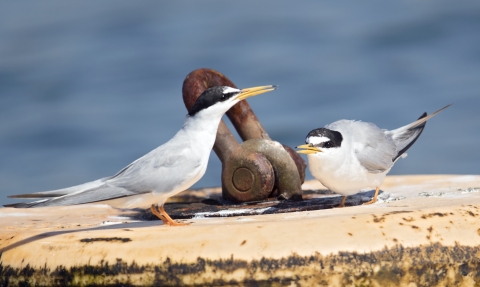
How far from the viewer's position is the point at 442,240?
374cm

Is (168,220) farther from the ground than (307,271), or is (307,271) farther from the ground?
(168,220)

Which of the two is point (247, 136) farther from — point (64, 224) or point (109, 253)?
point (109, 253)

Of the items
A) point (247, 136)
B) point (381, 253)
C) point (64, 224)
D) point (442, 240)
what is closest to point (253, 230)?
point (381, 253)

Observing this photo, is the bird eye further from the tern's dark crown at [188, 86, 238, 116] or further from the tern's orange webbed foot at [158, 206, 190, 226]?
the tern's orange webbed foot at [158, 206, 190, 226]

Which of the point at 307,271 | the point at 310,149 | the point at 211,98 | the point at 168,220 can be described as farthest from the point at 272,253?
the point at 310,149

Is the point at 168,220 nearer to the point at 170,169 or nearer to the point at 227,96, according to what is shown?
the point at 170,169

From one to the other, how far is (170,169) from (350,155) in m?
1.76

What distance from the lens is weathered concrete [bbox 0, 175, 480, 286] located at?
3607 millimetres

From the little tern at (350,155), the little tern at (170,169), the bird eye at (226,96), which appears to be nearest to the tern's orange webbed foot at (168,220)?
the little tern at (170,169)

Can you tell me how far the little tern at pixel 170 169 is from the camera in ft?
15.4

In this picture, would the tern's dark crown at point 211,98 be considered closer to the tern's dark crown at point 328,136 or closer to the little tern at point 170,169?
the little tern at point 170,169

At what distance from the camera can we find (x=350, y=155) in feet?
19.4

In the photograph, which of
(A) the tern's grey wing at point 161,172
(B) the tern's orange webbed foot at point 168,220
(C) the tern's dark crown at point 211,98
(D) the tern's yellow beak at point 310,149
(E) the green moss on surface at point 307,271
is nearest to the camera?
(E) the green moss on surface at point 307,271

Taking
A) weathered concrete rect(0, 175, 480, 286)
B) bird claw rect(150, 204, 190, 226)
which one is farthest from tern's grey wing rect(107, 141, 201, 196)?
weathered concrete rect(0, 175, 480, 286)
